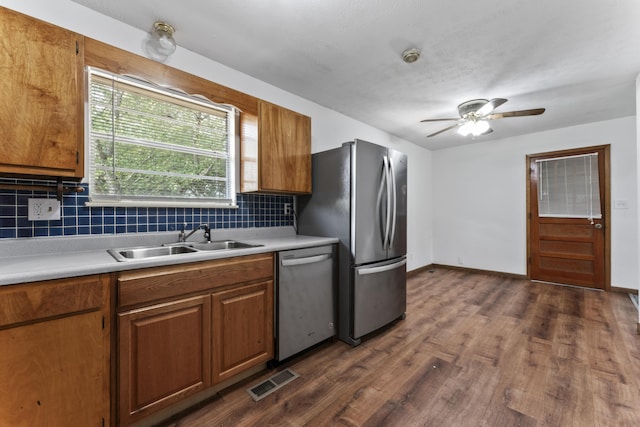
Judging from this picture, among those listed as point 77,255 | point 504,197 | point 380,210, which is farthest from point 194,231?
point 504,197

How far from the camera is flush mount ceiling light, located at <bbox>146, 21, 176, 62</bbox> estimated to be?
184 cm

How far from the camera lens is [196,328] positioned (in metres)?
1.55

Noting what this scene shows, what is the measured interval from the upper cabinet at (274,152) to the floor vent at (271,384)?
1.43 m

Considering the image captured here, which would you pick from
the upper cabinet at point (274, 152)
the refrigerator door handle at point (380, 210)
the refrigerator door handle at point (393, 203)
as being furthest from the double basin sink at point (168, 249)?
the refrigerator door handle at point (393, 203)

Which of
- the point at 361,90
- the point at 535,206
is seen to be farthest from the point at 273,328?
the point at 535,206

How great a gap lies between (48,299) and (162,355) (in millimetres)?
588

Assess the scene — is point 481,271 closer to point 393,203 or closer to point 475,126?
point 475,126

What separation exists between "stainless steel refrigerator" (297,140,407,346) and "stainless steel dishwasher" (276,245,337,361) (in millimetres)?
139

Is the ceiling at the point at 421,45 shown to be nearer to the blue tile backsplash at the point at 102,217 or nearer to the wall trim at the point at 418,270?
the blue tile backsplash at the point at 102,217

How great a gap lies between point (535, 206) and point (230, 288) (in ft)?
15.9

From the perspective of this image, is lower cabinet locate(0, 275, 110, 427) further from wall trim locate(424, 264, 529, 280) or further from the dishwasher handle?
wall trim locate(424, 264, 529, 280)

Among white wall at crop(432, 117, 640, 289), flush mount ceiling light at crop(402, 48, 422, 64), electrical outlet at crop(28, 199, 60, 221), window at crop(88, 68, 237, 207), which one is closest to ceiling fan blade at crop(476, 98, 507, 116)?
flush mount ceiling light at crop(402, 48, 422, 64)

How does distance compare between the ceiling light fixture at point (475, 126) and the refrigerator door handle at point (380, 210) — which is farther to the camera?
the ceiling light fixture at point (475, 126)

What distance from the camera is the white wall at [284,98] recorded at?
5.34 ft
